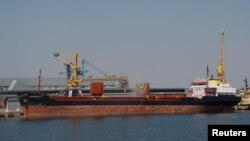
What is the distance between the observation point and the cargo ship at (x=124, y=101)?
57656mm

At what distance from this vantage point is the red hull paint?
5731 cm

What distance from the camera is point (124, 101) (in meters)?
61.4

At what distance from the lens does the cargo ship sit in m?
57.7

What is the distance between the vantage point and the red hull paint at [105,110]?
188 ft

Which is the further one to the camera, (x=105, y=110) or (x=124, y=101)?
(x=124, y=101)

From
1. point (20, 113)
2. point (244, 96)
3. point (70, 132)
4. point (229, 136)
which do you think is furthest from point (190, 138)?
point (244, 96)

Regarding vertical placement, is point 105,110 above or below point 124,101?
below

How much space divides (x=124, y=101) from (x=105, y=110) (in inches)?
105

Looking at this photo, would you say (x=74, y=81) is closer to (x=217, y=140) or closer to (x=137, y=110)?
(x=137, y=110)

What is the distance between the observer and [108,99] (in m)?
61.1

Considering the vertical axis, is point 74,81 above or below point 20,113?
above

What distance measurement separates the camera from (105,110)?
198ft

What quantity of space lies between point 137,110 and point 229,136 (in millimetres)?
49313

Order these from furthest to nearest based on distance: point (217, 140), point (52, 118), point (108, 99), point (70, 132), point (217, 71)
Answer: point (217, 71) < point (108, 99) < point (52, 118) < point (70, 132) < point (217, 140)
